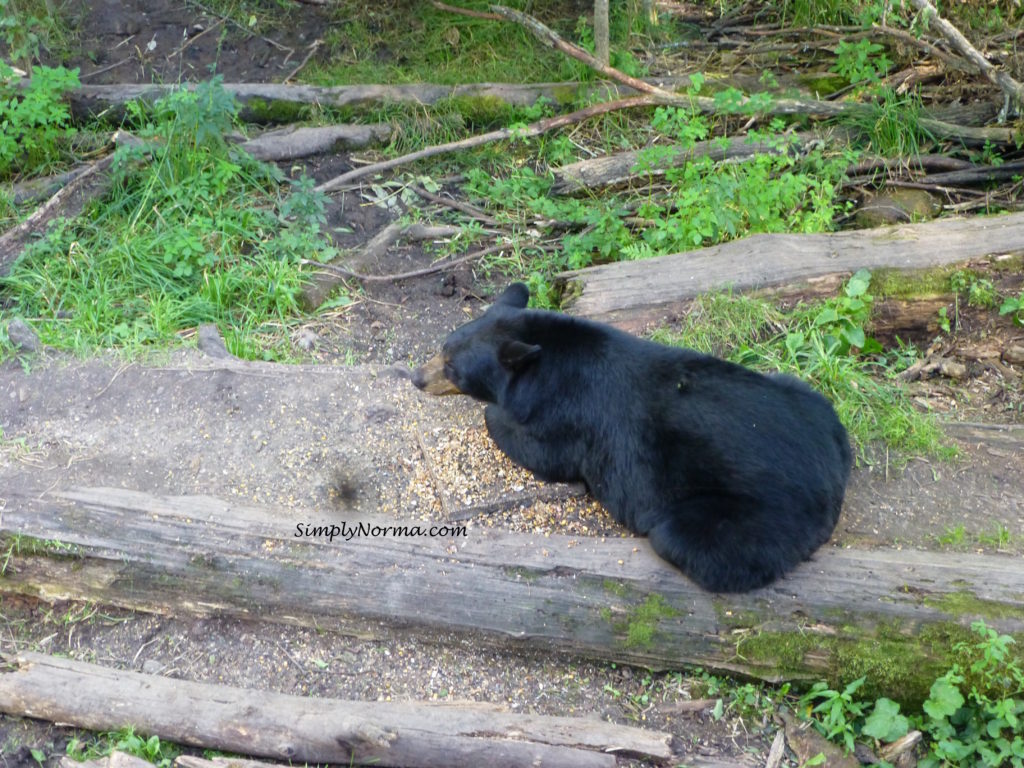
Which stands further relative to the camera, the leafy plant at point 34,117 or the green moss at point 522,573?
the leafy plant at point 34,117

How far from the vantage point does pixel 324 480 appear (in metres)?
4.57

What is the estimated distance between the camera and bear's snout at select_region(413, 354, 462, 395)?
15.4 ft

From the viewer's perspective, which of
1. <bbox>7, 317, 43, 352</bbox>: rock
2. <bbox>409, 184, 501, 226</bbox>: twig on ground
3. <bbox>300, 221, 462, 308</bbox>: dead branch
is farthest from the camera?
<bbox>409, 184, 501, 226</bbox>: twig on ground

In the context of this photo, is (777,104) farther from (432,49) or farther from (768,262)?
(432,49)

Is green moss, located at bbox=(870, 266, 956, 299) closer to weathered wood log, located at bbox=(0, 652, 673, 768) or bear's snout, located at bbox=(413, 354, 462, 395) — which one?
bear's snout, located at bbox=(413, 354, 462, 395)

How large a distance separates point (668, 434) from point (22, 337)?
11.7 ft

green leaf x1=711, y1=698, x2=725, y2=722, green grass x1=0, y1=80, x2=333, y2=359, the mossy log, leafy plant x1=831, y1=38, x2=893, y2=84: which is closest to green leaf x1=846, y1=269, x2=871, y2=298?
the mossy log

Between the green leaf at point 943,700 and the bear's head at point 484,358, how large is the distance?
2.03m

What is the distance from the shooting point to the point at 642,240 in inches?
264

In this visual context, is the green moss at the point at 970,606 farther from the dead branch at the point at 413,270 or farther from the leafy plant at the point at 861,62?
the leafy plant at the point at 861,62

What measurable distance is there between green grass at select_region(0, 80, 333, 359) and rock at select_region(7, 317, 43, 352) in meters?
0.12

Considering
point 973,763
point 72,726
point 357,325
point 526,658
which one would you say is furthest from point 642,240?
point 72,726

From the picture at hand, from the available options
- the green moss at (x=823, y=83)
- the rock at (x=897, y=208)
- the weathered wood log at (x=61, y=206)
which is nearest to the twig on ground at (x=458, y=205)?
the weathered wood log at (x=61, y=206)

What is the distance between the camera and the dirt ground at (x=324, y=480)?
3992 mm
